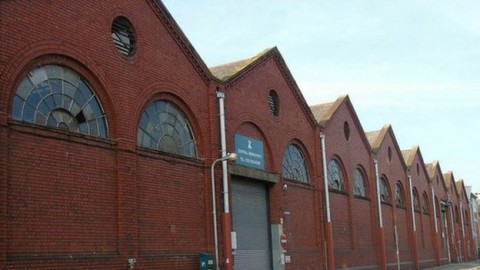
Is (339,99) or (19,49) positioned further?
(339,99)

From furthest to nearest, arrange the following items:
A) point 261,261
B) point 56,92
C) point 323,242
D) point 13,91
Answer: point 323,242 < point 261,261 < point 56,92 < point 13,91

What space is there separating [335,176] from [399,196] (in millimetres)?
14022

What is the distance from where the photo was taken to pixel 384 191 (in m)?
42.2

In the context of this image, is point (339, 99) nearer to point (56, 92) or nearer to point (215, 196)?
point (215, 196)

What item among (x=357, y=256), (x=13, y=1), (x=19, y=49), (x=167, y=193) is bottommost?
(x=357, y=256)

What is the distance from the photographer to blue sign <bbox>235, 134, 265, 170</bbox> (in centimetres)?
2378

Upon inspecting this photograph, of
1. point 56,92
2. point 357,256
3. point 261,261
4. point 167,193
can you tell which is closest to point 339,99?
point 357,256

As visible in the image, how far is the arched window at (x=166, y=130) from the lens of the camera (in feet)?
62.1

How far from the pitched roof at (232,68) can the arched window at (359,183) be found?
12.4 metres

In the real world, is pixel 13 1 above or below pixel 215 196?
above

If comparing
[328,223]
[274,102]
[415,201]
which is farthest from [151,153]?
[415,201]

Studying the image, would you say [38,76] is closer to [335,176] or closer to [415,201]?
[335,176]

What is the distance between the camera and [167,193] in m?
19.2

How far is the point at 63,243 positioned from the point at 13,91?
3.80 metres
